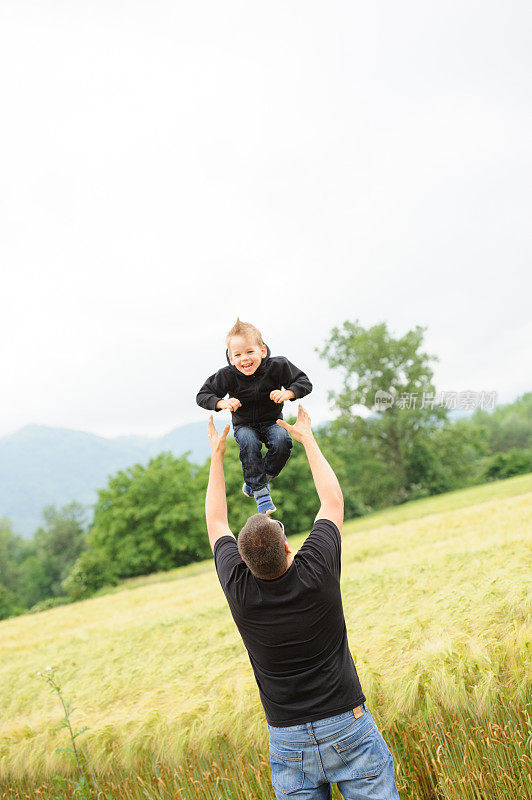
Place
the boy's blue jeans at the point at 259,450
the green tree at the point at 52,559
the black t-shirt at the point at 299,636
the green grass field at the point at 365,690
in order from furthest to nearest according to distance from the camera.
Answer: the green tree at the point at 52,559, the green grass field at the point at 365,690, the boy's blue jeans at the point at 259,450, the black t-shirt at the point at 299,636

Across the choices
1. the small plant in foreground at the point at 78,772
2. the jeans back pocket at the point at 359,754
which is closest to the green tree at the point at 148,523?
the small plant in foreground at the point at 78,772

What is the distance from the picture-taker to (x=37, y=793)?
6547mm

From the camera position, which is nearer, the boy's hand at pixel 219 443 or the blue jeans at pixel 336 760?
the blue jeans at pixel 336 760

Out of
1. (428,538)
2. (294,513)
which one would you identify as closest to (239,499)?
(294,513)

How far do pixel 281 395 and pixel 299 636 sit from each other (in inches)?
61.2

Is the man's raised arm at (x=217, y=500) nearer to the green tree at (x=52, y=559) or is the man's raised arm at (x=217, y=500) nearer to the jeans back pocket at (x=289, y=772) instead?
the jeans back pocket at (x=289, y=772)

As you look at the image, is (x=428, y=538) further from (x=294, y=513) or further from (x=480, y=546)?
(x=294, y=513)

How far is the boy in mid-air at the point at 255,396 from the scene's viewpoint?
13.4 ft

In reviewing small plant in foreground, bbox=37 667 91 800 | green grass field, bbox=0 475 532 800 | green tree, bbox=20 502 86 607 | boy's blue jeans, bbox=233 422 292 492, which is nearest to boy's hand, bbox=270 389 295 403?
boy's blue jeans, bbox=233 422 292 492

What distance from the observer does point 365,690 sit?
5.75 meters

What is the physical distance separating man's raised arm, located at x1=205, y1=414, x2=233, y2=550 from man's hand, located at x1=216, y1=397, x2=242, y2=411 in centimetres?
14

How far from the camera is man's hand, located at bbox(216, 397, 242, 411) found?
4047 millimetres

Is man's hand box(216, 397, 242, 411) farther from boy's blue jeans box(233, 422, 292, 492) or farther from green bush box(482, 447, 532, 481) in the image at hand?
green bush box(482, 447, 532, 481)

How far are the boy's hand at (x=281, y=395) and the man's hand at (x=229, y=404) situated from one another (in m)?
0.25
